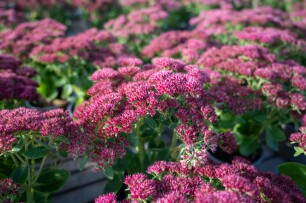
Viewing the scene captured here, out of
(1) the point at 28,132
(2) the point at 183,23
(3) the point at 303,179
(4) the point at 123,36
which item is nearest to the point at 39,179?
(1) the point at 28,132

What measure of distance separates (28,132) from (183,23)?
4557 millimetres

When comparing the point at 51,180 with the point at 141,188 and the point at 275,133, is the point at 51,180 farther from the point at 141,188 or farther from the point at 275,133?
the point at 275,133

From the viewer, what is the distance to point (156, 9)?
4.41 metres

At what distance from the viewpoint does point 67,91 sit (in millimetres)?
3166

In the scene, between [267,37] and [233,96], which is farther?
[267,37]

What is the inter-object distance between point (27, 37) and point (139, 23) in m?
1.45

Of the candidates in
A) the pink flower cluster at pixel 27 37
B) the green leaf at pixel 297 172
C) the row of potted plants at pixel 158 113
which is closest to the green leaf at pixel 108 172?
the row of potted plants at pixel 158 113

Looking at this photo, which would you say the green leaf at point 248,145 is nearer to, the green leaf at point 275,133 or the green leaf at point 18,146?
the green leaf at point 275,133

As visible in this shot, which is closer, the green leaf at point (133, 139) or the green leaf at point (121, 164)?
the green leaf at point (133, 139)

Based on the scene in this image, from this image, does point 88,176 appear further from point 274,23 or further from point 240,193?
point 274,23

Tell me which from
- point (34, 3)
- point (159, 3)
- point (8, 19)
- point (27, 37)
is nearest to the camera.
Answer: point (27, 37)

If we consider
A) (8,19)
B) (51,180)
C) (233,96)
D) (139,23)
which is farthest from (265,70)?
(8,19)

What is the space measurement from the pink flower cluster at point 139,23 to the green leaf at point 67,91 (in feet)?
3.11

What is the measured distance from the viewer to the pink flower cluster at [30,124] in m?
1.50
